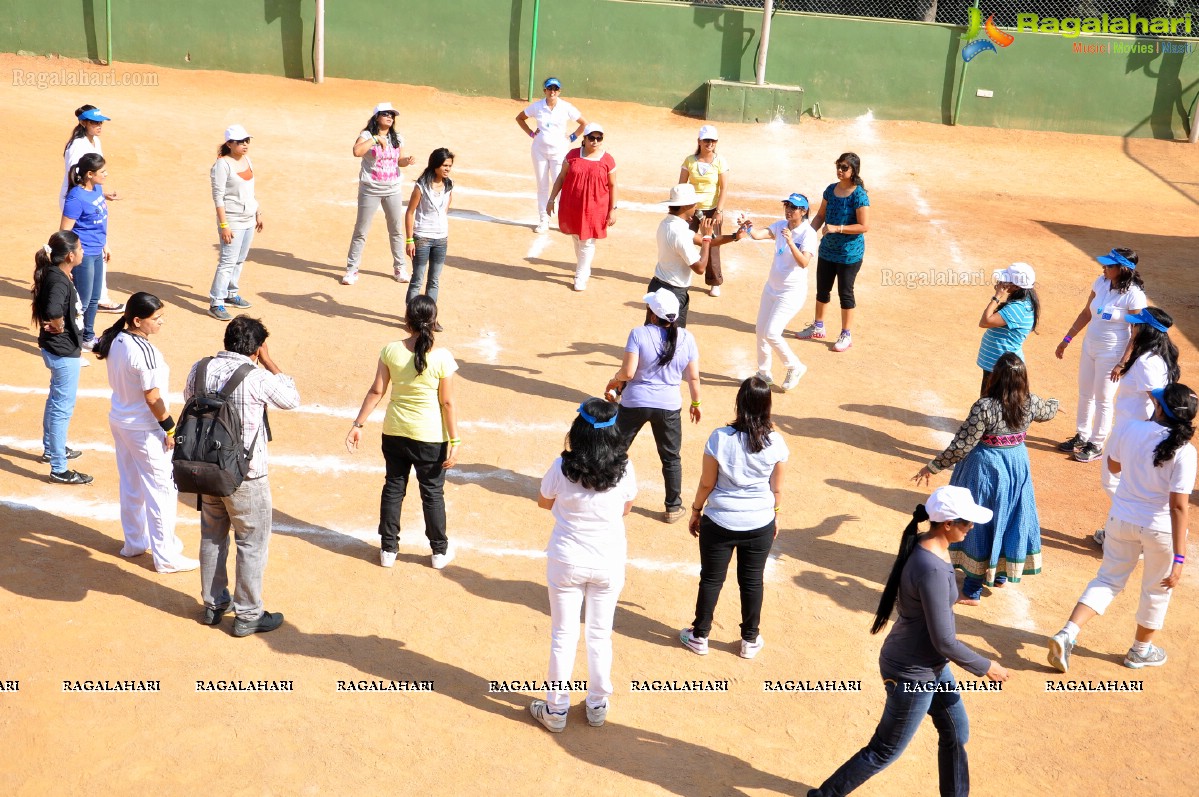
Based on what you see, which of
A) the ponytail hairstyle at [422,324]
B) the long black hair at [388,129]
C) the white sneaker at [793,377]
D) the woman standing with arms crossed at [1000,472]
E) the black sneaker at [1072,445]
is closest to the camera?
the ponytail hairstyle at [422,324]

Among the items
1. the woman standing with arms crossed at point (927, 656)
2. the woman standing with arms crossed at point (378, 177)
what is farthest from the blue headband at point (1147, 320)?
the woman standing with arms crossed at point (378, 177)

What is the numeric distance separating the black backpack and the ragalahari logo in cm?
1691

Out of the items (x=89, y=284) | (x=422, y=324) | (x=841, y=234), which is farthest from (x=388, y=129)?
(x=422, y=324)

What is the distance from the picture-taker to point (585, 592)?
560 cm

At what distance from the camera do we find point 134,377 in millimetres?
6367

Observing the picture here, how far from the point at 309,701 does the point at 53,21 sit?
17.4 meters

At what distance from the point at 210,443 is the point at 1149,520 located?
16.7 ft

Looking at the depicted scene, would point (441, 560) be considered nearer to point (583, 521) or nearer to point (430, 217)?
point (583, 521)

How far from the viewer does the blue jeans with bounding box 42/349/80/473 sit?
756 cm

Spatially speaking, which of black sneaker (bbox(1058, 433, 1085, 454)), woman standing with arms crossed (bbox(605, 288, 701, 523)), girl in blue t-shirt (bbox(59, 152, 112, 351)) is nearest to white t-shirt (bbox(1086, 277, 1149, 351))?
black sneaker (bbox(1058, 433, 1085, 454))

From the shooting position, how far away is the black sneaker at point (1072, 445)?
30.2 feet

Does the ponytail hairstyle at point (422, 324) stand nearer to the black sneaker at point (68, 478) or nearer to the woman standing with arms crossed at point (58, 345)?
the woman standing with arms crossed at point (58, 345)

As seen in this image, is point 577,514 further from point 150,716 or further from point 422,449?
point 150,716

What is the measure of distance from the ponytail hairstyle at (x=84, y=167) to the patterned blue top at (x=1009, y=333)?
7177 mm
